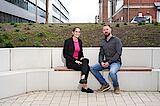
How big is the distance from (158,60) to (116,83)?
5.91 feet

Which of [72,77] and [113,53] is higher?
[113,53]

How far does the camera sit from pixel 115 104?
696cm

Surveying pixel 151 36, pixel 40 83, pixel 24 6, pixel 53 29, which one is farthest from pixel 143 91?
pixel 24 6

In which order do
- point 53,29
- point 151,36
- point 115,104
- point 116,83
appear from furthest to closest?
point 53,29 < point 151,36 < point 116,83 < point 115,104

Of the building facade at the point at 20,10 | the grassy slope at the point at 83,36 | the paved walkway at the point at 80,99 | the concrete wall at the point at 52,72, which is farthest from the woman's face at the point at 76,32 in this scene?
the building facade at the point at 20,10

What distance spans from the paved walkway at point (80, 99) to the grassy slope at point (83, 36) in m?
4.30

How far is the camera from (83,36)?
44.0ft

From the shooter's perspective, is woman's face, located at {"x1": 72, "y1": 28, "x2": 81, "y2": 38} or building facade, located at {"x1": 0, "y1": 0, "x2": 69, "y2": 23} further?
building facade, located at {"x1": 0, "y1": 0, "x2": 69, "y2": 23}

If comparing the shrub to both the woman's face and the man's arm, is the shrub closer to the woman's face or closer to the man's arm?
the woman's face

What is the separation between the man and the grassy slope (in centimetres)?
391

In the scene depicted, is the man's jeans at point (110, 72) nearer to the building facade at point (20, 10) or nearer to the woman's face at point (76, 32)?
the woman's face at point (76, 32)

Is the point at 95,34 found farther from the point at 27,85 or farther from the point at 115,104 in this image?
the point at 115,104

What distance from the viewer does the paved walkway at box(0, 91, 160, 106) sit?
703 cm

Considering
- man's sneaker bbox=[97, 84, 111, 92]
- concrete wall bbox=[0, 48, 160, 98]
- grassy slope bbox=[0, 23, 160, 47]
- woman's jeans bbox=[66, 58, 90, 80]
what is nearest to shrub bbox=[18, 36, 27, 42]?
grassy slope bbox=[0, 23, 160, 47]
